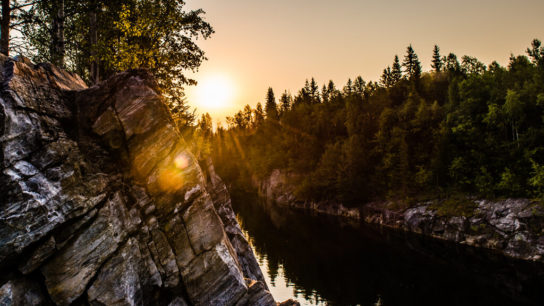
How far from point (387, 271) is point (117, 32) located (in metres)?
30.2

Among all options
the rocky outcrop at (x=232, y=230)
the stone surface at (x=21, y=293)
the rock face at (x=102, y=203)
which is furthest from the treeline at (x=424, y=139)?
the stone surface at (x=21, y=293)

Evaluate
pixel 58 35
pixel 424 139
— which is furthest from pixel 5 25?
pixel 424 139

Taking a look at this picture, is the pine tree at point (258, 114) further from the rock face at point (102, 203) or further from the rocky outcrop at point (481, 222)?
the rock face at point (102, 203)

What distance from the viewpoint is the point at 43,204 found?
8.45 metres

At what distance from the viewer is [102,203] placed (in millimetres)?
9961

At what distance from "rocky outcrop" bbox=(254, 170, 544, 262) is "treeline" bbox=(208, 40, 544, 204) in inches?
87.1

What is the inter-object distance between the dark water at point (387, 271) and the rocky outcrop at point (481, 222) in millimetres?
1801

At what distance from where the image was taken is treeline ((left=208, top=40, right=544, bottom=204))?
36875 millimetres

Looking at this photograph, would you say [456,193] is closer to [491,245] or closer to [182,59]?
[491,245]

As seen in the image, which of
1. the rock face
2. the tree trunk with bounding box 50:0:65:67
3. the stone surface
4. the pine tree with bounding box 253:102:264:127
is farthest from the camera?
the pine tree with bounding box 253:102:264:127

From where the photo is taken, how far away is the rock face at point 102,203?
823cm

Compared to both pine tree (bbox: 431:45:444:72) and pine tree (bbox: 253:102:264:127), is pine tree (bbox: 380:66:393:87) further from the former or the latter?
pine tree (bbox: 253:102:264:127)

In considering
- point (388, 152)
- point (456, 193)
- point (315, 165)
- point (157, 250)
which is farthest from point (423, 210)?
point (157, 250)

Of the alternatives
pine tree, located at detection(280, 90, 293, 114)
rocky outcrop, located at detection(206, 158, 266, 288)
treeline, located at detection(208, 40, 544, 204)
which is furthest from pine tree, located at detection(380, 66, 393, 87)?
rocky outcrop, located at detection(206, 158, 266, 288)
